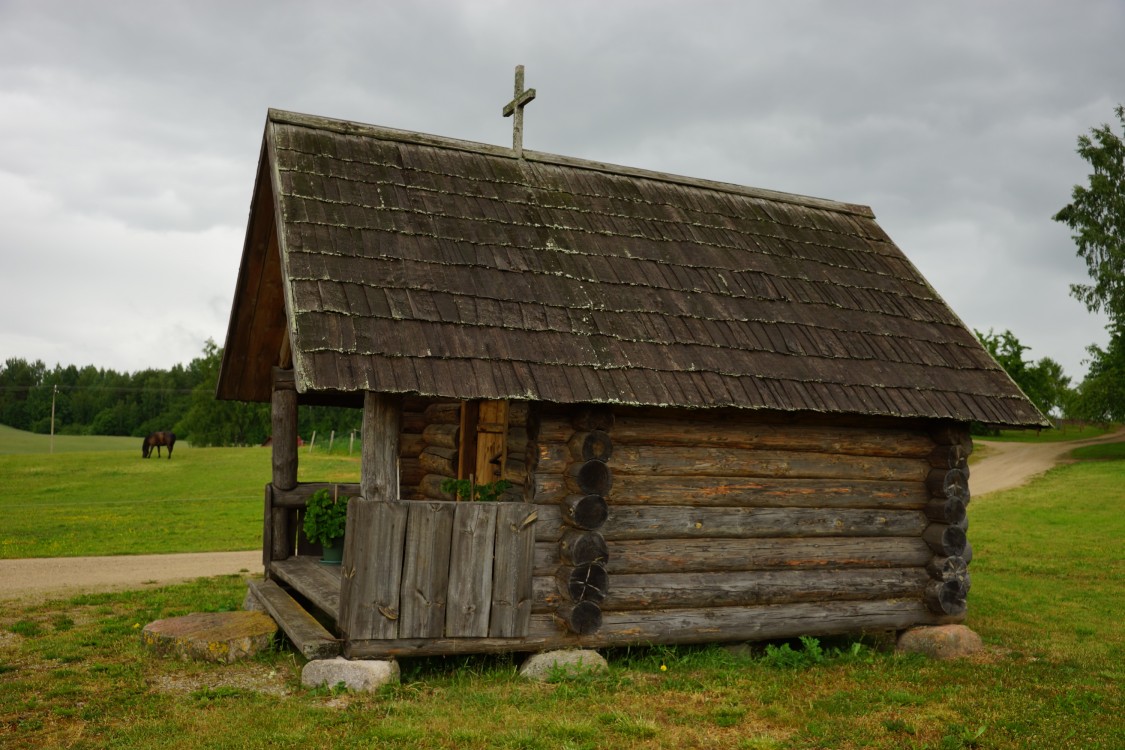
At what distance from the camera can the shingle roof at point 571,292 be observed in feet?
24.1

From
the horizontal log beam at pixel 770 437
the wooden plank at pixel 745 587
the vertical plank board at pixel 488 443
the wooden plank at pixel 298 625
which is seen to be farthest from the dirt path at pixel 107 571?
the horizontal log beam at pixel 770 437

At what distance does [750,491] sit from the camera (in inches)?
343

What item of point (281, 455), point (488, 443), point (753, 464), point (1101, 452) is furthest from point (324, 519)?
point (1101, 452)

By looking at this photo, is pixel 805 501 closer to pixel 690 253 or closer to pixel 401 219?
pixel 690 253

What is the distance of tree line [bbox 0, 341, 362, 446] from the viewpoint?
2569 inches

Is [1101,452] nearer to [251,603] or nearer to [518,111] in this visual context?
[518,111]

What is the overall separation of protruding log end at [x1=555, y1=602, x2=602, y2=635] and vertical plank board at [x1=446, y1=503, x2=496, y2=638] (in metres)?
0.71

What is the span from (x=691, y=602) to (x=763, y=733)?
194 centimetres

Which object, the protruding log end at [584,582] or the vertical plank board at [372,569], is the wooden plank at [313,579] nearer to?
the vertical plank board at [372,569]

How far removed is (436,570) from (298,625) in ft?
5.05

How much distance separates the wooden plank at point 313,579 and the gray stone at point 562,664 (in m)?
1.65

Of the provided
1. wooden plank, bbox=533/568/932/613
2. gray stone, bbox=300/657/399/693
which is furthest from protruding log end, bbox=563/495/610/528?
gray stone, bbox=300/657/399/693

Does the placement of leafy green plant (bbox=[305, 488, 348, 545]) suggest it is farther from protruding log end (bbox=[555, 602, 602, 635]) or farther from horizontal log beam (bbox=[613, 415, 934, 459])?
horizontal log beam (bbox=[613, 415, 934, 459])

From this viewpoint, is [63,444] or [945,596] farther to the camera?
[63,444]
